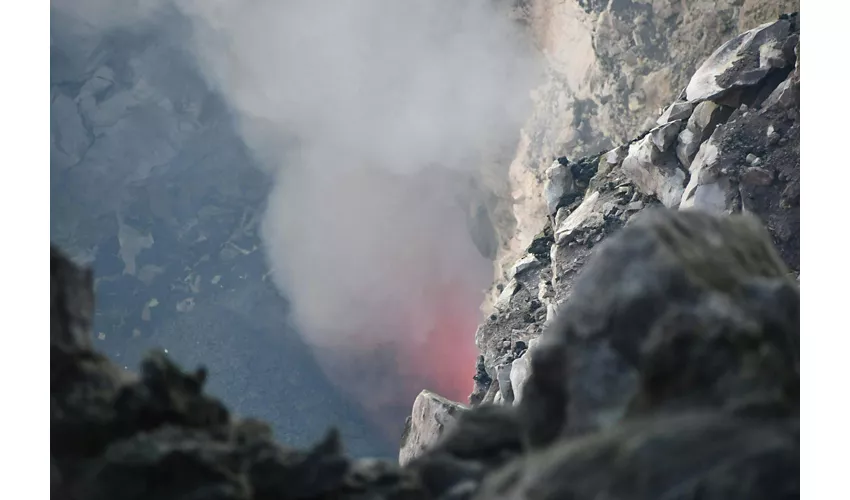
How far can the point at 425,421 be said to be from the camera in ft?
51.0

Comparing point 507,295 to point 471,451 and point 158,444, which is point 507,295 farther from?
point 158,444

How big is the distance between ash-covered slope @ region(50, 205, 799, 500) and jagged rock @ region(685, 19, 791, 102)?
10.3 metres

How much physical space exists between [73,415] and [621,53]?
1594 cm

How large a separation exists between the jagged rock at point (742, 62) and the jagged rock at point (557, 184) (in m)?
4.69

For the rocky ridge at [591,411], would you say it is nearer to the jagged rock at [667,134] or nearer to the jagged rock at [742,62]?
the jagged rock at [742,62]

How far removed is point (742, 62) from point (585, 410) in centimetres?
1273

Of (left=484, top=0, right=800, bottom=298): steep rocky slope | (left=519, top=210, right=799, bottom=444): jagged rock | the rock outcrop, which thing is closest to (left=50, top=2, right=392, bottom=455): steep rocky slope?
the rock outcrop

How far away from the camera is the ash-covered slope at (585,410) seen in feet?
12.9

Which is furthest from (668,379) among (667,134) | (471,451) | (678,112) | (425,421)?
(678,112)


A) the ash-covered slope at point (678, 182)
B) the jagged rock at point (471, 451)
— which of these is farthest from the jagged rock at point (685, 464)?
the ash-covered slope at point (678, 182)

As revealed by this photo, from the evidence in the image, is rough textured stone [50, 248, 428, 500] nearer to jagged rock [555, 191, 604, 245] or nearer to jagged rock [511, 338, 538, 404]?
jagged rock [511, 338, 538, 404]
